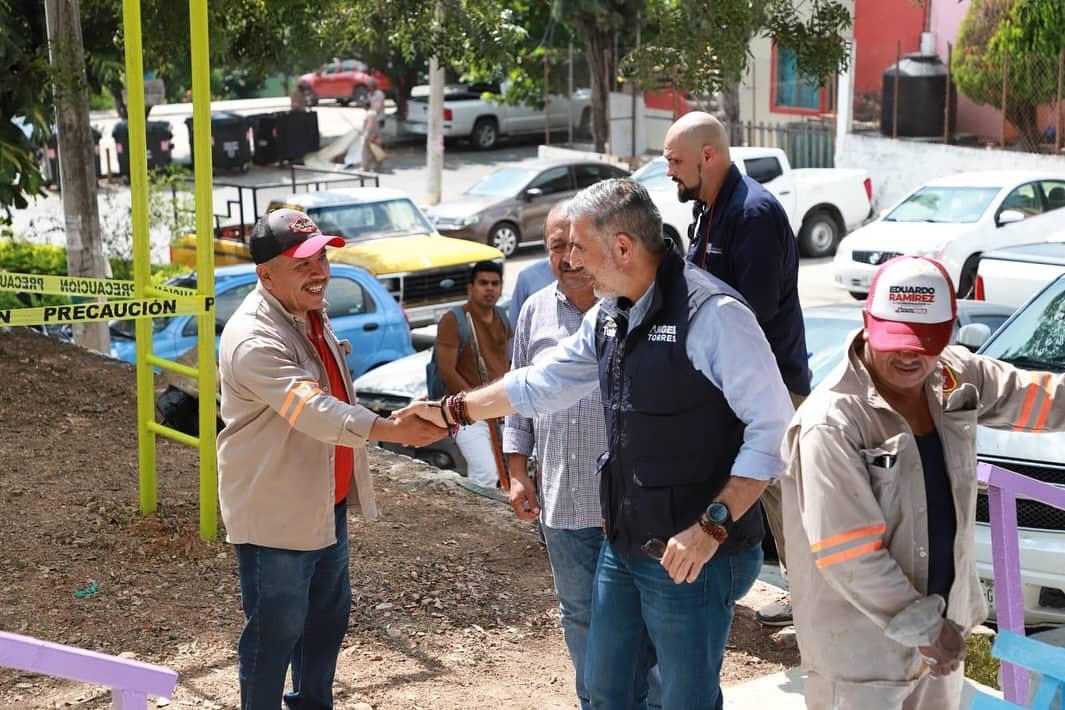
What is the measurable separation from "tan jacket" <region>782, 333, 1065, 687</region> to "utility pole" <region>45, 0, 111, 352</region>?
27.2 ft

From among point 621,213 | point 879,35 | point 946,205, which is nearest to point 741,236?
point 621,213

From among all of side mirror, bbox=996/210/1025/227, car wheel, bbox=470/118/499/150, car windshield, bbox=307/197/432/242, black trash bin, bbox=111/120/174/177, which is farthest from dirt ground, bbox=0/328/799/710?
car wheel, bbox=470/118/499/150

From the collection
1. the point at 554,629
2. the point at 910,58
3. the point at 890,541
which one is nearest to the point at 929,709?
the point at 890,541

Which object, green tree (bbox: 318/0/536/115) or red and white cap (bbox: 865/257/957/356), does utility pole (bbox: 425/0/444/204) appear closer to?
green tree (bbox: 318/0/536/115)

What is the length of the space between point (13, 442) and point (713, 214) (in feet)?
17.1

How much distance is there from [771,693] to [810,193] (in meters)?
18.1

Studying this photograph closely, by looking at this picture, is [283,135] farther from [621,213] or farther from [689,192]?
[621,213]

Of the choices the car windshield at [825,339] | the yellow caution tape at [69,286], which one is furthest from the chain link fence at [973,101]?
the yellow caution tape at [69,286]

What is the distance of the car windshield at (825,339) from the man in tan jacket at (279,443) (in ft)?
13.9

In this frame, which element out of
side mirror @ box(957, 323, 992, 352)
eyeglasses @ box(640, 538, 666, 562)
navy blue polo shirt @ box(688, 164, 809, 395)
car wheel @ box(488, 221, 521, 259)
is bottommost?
car wheel @ box(488, 221, 521, 259)

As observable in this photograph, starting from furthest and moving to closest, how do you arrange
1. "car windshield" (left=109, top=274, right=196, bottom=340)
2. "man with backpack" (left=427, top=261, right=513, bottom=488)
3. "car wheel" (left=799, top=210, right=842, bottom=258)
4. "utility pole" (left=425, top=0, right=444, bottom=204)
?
"utility pole" (left=425, top=0, right=444, bottom=204) < "car wheel" (left=799, top=210, right=842, bottom=258) < "car windshield" (left=109, top=274, right=196, bottom=340) < "man with backpack" (left=427, top=261, right=513, bottom=488)

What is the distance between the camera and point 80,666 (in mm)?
2795

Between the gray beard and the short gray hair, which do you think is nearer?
the short gray hair

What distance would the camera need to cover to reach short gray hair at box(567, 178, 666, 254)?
3883 mm
